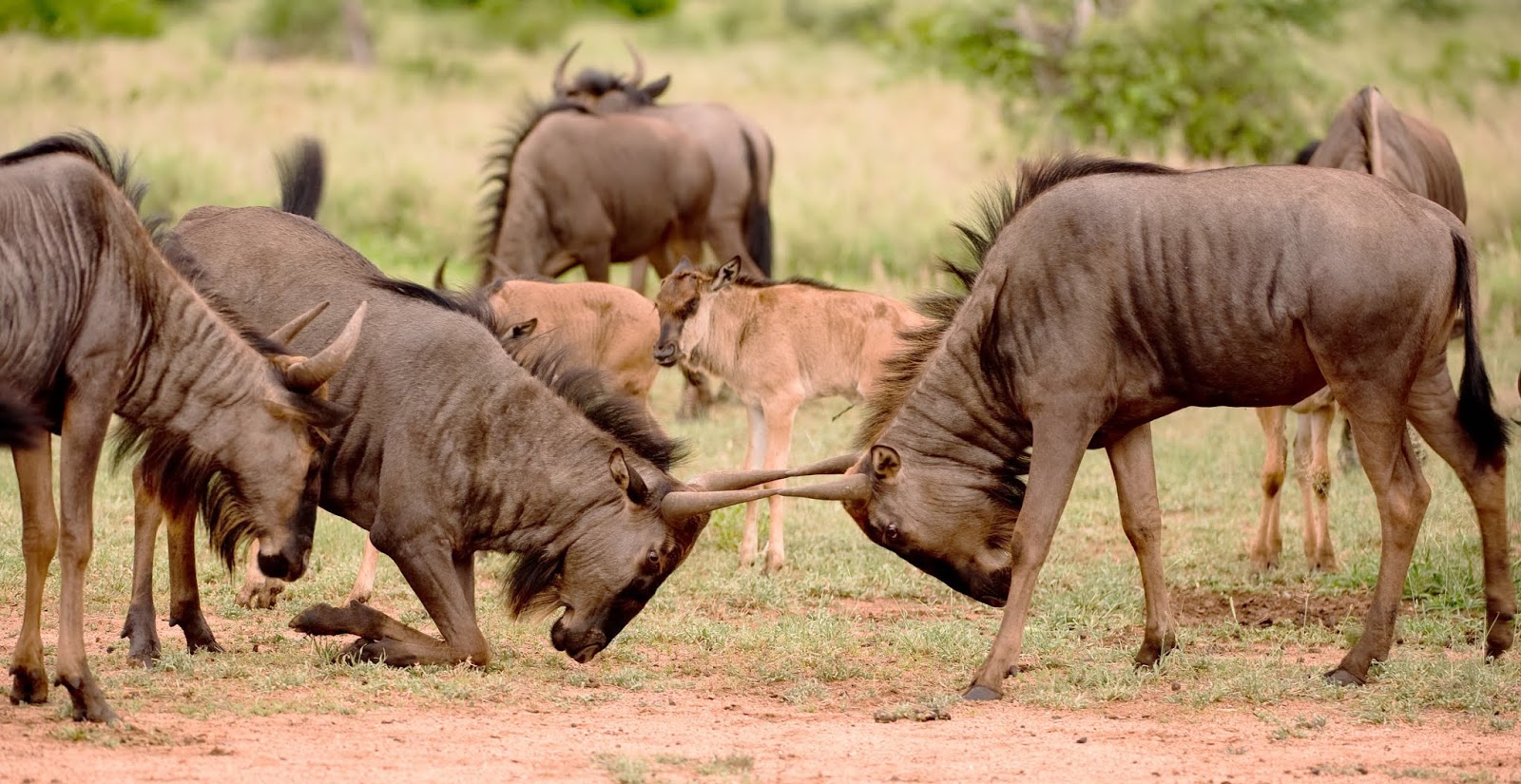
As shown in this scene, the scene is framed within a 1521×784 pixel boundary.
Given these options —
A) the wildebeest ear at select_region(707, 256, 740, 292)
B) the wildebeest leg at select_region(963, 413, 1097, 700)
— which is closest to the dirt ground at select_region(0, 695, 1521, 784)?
the wildebeest leg at select_region(963, 413, 1097, 700)

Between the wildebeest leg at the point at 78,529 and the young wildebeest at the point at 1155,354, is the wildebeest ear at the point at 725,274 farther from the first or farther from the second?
the wildebeest leg at the point at 78,529

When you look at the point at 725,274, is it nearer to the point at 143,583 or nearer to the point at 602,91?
the point at 143,583

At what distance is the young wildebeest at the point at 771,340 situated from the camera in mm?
9594

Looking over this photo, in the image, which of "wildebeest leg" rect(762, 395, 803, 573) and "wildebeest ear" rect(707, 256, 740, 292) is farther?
"wildebeest ear" rect(707, 256, 740, 292)

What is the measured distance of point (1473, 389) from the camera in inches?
263

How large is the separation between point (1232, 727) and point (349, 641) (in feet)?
11.5

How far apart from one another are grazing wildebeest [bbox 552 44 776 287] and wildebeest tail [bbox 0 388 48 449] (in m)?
9.89

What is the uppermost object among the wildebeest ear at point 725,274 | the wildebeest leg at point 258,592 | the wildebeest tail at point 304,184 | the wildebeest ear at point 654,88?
the wildebeest ear at point 654,88

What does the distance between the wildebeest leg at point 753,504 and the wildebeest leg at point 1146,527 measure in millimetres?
2528

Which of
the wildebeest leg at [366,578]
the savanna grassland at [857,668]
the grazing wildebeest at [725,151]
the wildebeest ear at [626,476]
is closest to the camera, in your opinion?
the savanna grassland at [857,668]

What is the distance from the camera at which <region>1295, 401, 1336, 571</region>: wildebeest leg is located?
8.84 meters

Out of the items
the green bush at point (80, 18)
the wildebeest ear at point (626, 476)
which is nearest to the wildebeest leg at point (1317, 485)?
the wildebeest ear at point (626, 476)

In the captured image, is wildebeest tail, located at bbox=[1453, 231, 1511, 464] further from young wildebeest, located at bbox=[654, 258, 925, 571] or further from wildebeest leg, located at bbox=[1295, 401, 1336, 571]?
young wildebeest, located at bbox=[654, 258, 925, 571]

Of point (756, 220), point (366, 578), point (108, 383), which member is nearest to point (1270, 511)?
point (366, 578)
